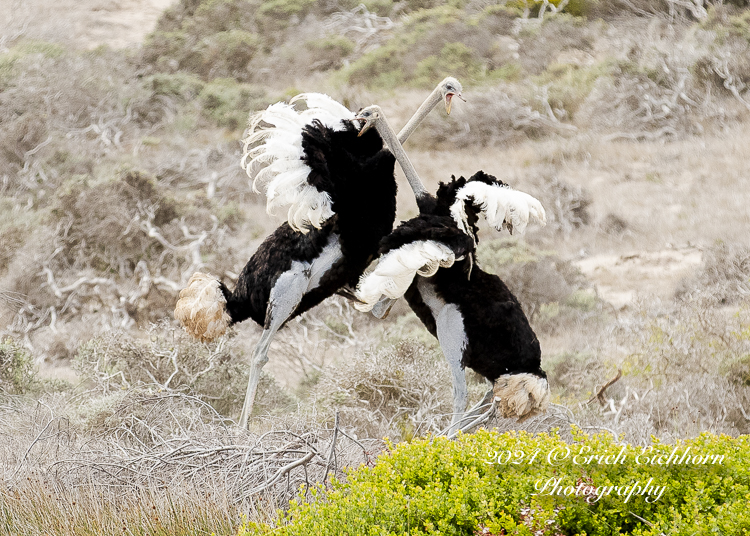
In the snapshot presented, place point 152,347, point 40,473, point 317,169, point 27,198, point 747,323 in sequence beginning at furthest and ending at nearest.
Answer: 1. point 27,198
2. point 747,323
3. point 152,347
4. point 317,169
5. point 40,473

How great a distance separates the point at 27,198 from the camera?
1555cm

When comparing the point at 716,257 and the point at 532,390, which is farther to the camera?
the point at 716,257

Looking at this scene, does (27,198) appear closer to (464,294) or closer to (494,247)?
(494,247)

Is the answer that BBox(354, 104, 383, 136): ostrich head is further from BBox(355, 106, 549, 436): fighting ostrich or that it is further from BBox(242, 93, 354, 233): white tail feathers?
BBox(242, 93, 354, 233): white tail feathers

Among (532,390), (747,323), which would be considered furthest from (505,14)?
(532,390)

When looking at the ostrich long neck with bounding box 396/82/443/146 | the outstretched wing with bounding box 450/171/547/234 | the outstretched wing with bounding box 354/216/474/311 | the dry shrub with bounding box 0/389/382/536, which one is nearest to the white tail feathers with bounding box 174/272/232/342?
the dry shrub with bounding box 0/389/382/536

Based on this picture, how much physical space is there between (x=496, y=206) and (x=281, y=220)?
9.22 meters

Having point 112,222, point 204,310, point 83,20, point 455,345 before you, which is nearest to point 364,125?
point 455,345

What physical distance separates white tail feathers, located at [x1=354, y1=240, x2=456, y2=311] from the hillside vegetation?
2.76ft

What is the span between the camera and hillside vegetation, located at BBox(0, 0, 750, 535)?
15.4ft

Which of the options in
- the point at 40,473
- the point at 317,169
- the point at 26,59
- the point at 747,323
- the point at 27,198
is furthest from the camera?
the point at 26,59

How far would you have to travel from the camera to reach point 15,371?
7.40 meters

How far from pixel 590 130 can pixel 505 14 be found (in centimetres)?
736

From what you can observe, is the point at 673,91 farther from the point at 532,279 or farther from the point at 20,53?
the point at 20,53
